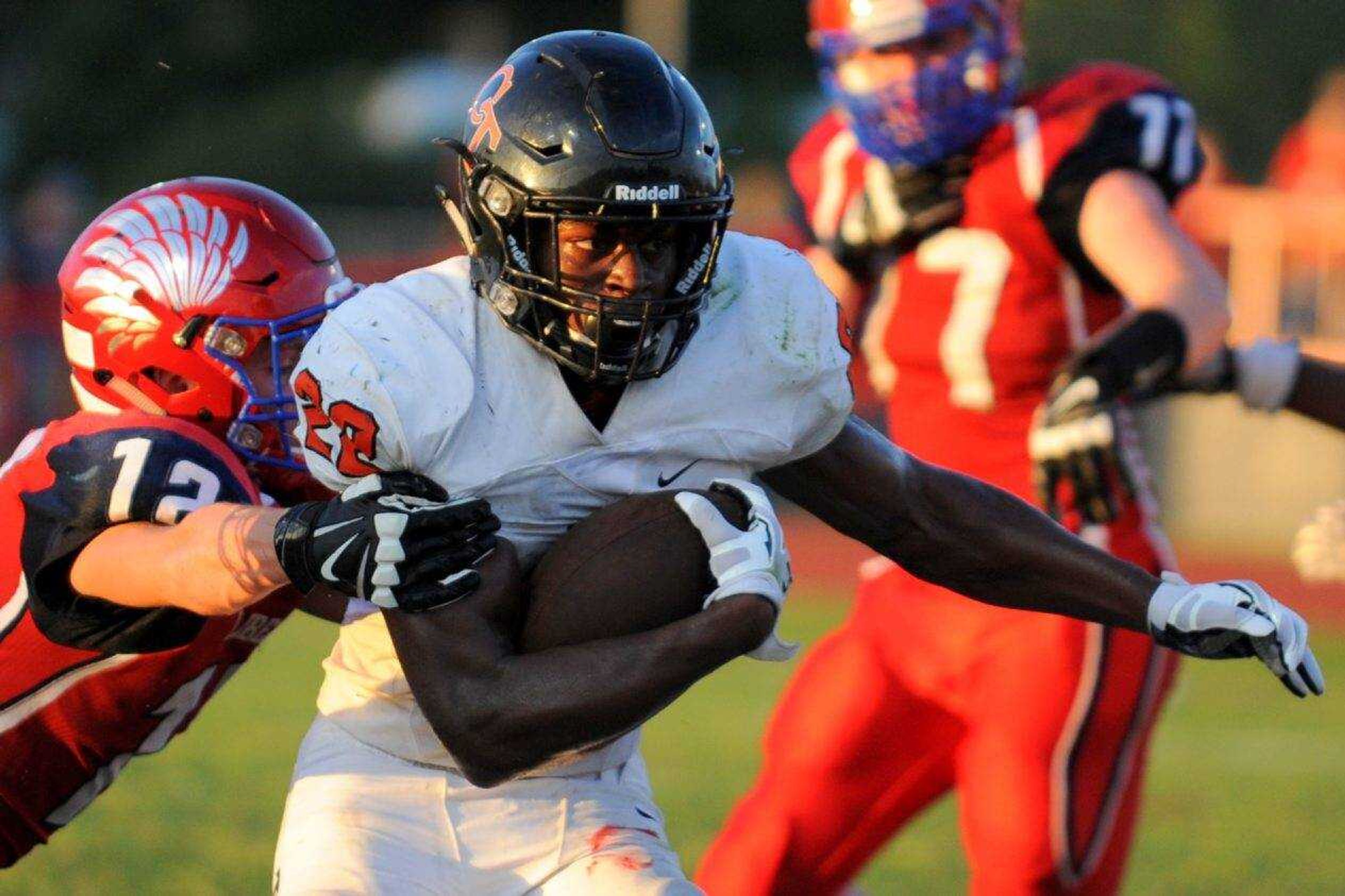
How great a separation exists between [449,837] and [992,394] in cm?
182

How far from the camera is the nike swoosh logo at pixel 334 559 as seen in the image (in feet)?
8.53

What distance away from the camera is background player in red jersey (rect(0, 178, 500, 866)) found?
3.04 metres

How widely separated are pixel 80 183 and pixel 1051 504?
1645 centimetres

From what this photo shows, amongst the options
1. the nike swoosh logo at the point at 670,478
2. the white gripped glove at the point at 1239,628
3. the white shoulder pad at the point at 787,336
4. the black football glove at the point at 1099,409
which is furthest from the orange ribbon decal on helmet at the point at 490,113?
the black football glove at the point at 1099,409

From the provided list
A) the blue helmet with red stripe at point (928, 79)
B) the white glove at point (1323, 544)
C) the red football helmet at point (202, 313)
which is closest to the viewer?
the red football helmet at point (202, 313)

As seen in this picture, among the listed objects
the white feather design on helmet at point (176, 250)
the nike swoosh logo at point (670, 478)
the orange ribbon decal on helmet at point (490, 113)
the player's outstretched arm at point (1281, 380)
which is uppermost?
the orange ribbon decal on helmet at point (490, 113)

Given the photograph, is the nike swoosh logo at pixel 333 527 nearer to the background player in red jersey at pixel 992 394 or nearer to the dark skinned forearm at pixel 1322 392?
the background player in red jersey at pixel 992 394

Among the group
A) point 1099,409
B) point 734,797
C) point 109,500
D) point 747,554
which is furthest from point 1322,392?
point 734,797

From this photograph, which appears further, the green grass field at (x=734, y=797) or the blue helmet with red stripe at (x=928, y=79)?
the green grass field at (x=734, y=797)

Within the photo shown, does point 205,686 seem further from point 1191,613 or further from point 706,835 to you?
point 706,835

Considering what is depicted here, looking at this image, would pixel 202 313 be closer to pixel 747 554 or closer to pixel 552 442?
pixel 552 442

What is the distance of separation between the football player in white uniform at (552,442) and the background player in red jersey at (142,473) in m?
0.33

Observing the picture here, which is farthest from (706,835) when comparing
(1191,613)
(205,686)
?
Result: (1191,613)

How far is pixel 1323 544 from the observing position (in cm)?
380
